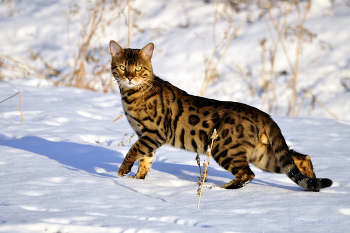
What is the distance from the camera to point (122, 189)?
2568mm

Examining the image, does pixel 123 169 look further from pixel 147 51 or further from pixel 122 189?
pixel 147 51

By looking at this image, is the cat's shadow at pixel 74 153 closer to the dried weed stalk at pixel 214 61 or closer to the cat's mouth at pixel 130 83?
the cat's mouth at pixel 130 83

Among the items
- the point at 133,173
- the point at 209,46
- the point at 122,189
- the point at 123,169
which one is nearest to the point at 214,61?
the point at 209,46

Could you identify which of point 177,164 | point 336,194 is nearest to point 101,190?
point 177,164

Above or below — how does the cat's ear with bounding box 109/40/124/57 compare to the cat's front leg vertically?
above

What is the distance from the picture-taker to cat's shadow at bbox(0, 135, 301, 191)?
311cm

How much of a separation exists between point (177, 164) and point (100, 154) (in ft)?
2.49

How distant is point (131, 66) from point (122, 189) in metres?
1.18

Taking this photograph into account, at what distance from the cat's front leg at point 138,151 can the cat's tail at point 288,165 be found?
96cm

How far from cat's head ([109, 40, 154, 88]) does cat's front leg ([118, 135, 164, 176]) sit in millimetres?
515

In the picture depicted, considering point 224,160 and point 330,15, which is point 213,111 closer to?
point 224,160

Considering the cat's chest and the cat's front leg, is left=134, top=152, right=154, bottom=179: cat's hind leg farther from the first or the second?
the cat's chest

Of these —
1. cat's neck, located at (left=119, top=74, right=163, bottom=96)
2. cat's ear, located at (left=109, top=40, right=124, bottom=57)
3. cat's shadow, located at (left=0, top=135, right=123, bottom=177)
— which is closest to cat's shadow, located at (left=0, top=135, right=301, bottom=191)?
cat's shadow, located at (left=0, top=135, right=123, bottom=177)

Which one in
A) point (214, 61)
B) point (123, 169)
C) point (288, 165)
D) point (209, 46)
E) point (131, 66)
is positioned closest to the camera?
point (288, 165)
